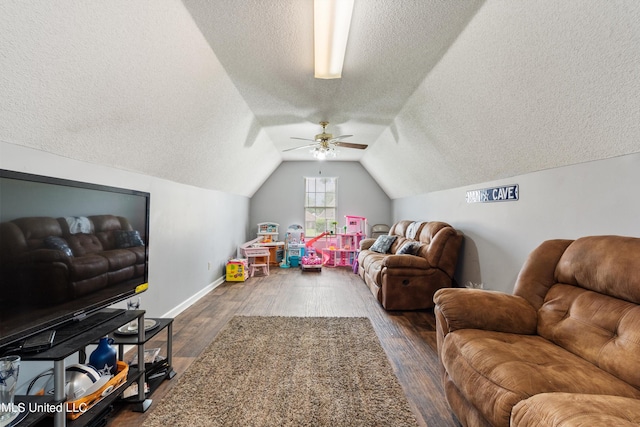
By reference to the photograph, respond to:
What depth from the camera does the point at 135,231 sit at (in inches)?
78.5

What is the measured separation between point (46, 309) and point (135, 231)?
29.0 inches

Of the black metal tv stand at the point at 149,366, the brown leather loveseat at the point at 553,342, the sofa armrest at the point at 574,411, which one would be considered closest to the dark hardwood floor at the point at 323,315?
the black metal tv stand at the point at 149,366

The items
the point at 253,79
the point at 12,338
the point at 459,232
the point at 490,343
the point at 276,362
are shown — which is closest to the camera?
the point at 12,338

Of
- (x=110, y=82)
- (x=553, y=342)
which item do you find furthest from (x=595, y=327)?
(x=110, y=82)

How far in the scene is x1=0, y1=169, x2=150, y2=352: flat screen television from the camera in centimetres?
119

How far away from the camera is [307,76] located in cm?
272

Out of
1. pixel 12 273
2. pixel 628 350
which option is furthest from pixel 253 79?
pixel 628 350

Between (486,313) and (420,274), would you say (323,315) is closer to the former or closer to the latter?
(420,274)

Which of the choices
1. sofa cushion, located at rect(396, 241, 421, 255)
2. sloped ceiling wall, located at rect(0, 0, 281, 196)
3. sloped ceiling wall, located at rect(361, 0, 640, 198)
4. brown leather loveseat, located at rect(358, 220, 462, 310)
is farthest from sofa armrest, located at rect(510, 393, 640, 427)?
sofa cushion, located at rect(396, 241, 421, 255)

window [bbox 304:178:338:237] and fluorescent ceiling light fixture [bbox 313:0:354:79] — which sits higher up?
fluorescent ceiling light fixture [bbox 313:0:354:79]

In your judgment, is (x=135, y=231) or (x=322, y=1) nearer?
(x=322, y=1)

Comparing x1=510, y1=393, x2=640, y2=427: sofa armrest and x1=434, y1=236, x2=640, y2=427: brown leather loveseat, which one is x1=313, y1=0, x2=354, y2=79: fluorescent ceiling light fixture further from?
x1=510, y1=393, x2=640, y2=427: sofa armrest

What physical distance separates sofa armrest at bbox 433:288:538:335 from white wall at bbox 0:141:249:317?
8.81 ft

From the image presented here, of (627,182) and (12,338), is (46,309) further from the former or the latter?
(627,182)
